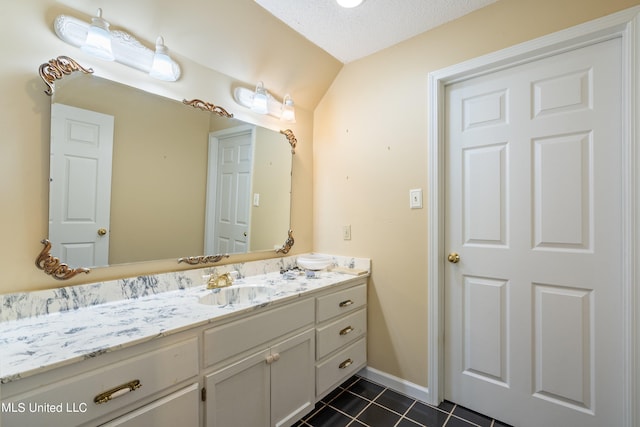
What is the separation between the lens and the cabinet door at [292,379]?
140cm

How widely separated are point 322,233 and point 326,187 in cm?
37

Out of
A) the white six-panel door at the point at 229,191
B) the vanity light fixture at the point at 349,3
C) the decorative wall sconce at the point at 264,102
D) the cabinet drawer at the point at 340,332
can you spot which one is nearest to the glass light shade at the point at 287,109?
the decorative wall sconce at the point at 264,102

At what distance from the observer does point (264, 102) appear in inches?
75.3

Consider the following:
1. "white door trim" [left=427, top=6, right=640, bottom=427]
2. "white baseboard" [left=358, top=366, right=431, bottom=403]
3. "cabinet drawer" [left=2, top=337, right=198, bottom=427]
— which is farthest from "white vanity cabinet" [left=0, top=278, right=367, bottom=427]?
"white door trim" [left=427, top=6, right=640, bottom=427]

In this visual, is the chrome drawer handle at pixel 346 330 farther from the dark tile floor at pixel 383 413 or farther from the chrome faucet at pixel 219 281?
the chrome faucet at pixel 219 281

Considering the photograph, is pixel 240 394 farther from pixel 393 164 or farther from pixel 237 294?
pixel 393 164

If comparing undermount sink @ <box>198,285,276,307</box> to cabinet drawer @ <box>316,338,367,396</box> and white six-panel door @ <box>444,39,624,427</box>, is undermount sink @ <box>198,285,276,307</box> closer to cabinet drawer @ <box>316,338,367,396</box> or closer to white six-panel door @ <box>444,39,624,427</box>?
cabinet drawer @ <box>316,338,367,396</box>

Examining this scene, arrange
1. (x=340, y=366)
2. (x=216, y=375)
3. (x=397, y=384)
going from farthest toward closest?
1. (x=397, y=384)
2. (x=340, y=366)
3. (x=216, y=375)

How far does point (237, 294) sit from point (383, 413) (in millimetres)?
1084

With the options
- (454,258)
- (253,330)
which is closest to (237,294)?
(253,330)

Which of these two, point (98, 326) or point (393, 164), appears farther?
point (393, 164)

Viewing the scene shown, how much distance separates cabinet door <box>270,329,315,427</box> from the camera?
140 centimetres

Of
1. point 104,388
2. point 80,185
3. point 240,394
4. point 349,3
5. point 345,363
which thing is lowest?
point 345,363

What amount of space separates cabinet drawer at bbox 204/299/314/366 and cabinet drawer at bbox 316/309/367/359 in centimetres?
15
